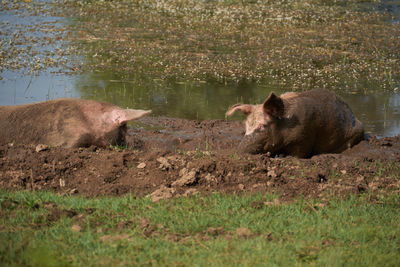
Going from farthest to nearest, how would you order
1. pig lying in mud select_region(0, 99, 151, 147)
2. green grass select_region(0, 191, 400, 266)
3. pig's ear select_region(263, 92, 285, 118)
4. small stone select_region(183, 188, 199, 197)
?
1. pig's ear select_region(263, 92, 285, 118)
2. pig lying in mud select_region(0, 99, 151, 147)
3. small stone select_region(183, 188, 199, 197)
4. green grass select_region(0, 191, 400, 266)

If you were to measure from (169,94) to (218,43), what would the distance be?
5091 millimetres

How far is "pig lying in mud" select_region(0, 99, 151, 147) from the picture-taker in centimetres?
873

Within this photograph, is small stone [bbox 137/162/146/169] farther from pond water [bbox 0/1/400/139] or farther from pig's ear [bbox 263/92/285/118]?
pond water [bbox 0/1/400/139]

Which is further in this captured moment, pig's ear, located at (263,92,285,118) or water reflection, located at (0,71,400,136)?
water reflection, located at (0,71,400,136)

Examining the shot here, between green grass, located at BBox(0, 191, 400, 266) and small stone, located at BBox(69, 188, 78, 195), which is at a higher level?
green grass, located at BBox(0, 191, 400, 266)

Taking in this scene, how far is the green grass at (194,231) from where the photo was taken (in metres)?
4.94

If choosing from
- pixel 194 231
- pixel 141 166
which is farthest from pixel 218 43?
pixel 194 231

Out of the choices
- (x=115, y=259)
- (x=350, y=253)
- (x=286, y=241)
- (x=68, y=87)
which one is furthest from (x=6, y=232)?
(x=68, y=87)

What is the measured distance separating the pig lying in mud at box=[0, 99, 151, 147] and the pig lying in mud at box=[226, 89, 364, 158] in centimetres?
181

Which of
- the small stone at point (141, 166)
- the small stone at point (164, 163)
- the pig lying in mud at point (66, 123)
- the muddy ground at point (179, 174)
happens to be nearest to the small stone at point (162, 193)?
the muddy ground at point (179, 174)

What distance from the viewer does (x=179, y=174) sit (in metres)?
7.22

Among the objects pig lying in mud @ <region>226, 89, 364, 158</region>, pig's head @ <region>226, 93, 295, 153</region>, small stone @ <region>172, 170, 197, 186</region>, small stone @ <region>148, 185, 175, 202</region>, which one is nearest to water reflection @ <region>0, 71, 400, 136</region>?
pig lying in mud @ <region>226, 89, 364, 158</region>

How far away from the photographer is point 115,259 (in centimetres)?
485

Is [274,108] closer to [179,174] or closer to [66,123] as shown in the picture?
[179,174]
